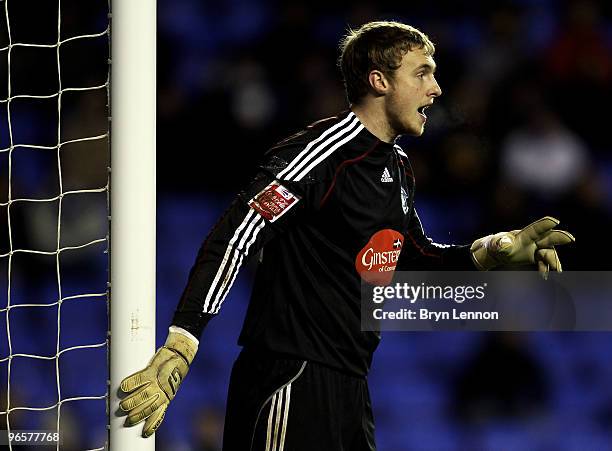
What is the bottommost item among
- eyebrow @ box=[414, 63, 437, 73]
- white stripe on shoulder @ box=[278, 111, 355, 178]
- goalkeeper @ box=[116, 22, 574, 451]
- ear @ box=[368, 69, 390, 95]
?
goalkeeper @ box=[116, 22, 574, 451]

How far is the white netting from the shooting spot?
388cm

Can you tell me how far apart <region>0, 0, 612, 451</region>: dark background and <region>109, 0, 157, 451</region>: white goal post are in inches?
78.4

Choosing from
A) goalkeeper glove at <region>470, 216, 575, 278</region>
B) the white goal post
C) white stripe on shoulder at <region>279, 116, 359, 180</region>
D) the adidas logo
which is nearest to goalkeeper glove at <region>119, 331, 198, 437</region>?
the white goal post

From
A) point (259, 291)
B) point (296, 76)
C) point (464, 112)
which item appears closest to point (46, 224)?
point (296, 76)

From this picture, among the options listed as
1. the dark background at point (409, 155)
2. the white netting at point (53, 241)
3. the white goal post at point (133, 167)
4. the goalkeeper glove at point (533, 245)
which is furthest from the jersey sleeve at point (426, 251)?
the white netting at point (53, 241)

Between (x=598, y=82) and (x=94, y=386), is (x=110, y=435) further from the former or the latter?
(x=598, y=82)

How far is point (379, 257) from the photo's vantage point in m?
2.07

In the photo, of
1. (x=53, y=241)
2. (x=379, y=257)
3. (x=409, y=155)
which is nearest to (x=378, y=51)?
(x=379, y=257)

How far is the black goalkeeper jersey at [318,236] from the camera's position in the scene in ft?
6.20

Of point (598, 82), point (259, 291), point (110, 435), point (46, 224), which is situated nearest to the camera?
point (110, 435)

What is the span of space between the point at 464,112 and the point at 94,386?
1988mm

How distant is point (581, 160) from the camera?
4.15m

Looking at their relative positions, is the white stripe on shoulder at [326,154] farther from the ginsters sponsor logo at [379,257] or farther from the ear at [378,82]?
the ginsters sponsor logo at [379,257]

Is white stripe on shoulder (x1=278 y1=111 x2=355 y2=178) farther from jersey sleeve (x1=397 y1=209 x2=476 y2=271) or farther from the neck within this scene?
jersey sleeve (x1=397 y1=209 x2=476 y2=271)
